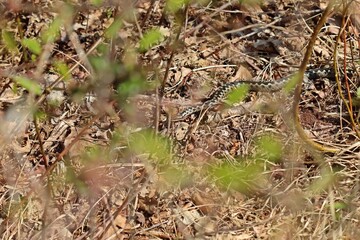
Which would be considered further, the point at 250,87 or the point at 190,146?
the point at 250,87

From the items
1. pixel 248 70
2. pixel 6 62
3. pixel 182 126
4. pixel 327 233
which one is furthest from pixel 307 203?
pixel 6 62

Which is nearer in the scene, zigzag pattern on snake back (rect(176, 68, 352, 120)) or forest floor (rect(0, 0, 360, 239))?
forest floor (rect(0, 0, 360, 239))

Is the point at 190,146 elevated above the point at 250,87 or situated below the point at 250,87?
below

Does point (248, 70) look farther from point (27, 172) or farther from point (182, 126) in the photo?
point (27, 172)

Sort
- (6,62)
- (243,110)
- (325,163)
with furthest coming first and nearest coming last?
(6,62), (243,110), (325,163)
